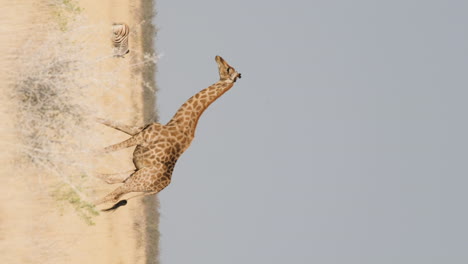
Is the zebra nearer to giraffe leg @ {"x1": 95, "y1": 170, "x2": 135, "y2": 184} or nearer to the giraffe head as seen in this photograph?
giraffe leg @ {"x1": 95, "y1": 170, "x2": 135, "y2": 184}

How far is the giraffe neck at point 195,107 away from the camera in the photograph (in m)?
11.1

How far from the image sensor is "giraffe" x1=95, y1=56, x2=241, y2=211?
10969 mm

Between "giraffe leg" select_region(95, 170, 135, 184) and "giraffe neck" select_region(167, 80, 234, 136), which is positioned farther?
"giraffe leg" select_region(95, 170, 135, 184)

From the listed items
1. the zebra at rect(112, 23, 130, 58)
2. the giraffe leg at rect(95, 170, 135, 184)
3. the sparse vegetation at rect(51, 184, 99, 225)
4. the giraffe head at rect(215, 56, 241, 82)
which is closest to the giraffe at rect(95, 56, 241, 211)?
the giraffe head at rect(215, 56, 241, 82)

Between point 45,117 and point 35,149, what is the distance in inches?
25.1

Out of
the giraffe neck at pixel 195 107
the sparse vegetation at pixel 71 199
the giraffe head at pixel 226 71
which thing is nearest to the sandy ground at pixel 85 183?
the sparse vegetation at pixel 71 199

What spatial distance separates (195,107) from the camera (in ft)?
36.5

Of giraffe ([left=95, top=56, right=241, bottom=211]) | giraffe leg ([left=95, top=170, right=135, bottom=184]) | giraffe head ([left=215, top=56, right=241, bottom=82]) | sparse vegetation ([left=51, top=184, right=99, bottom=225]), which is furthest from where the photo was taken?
sparse vegetation ([left=51, top=184, right=99, bottom=225])

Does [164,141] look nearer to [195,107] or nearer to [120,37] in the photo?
[195,107]

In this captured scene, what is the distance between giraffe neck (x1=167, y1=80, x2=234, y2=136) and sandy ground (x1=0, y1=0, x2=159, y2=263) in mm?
580

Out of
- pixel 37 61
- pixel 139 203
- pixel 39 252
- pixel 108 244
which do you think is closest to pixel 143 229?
pixel 139 203

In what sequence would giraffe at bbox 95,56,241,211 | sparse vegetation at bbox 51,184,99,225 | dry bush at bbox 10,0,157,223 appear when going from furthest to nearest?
sparse vegetation at bbox 51,184,99,225
dry bush at bbox 10,0,157,223
giraffe at bbox 95,56,241,211

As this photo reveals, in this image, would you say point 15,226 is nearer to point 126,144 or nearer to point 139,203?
point 126,144

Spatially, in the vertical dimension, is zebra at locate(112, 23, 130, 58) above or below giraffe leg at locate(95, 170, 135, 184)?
above
